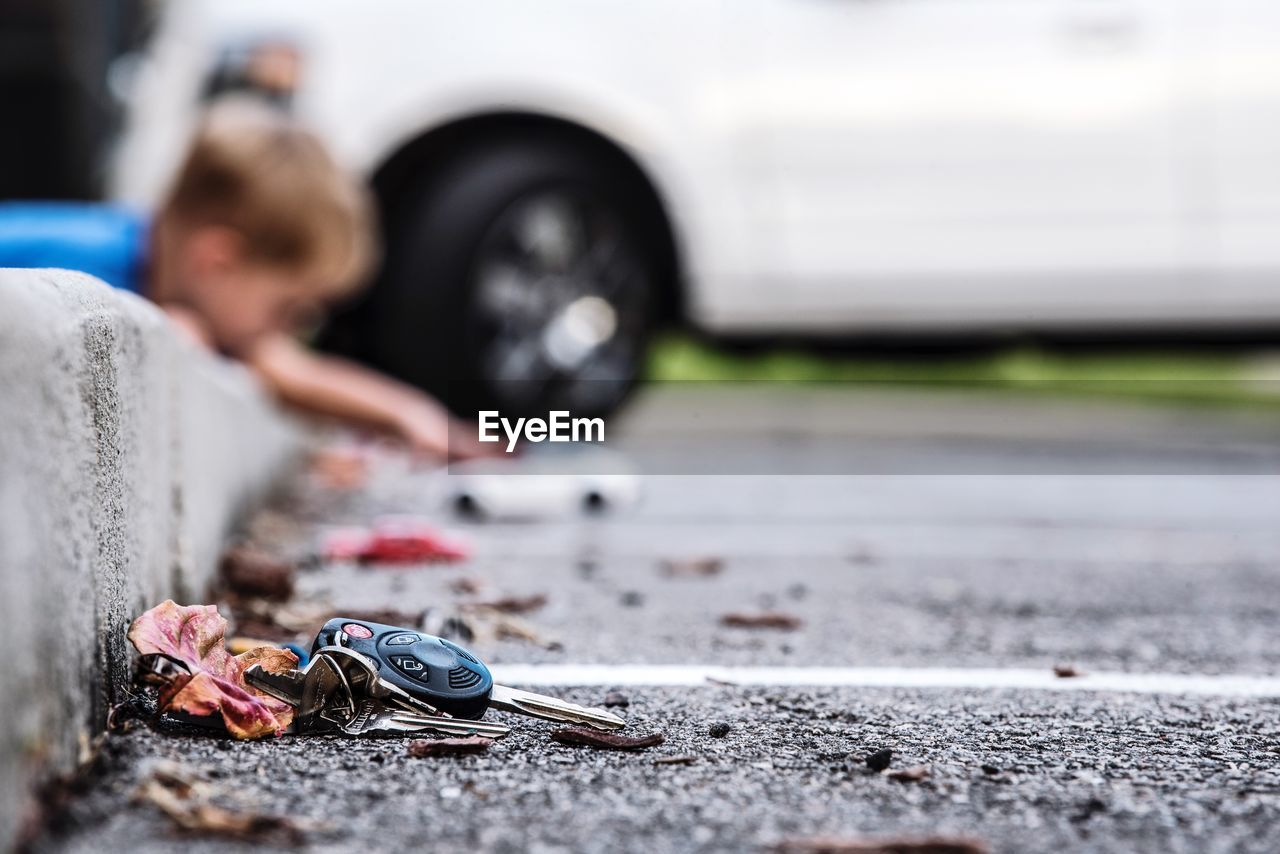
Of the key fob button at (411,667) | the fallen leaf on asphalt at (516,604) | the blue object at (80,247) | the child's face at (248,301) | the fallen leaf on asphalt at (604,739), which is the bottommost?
the fallen leaf on asphalt at (604,739)

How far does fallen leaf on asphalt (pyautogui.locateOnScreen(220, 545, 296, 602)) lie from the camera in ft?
8.22

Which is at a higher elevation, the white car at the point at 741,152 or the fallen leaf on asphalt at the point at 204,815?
the white car at the point at 741,152

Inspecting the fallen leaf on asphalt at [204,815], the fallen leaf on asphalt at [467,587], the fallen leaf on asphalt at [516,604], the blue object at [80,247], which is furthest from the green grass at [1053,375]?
the fallen leaf on asphalt at [204,815]

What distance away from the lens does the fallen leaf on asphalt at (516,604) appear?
259 cm

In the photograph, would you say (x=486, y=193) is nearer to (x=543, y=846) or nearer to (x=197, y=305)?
(x=197, y=305)

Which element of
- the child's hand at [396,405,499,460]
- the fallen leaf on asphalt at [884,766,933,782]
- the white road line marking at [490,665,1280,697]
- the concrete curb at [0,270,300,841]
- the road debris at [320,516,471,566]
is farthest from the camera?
the child's hand at [396,405,499,460]

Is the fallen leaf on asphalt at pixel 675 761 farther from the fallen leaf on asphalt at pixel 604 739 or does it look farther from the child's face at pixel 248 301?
the child's face at pixel 248 301

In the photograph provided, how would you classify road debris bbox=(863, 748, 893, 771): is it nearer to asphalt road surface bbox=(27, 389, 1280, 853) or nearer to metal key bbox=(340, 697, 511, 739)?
asphalt road surface bbox=(27, 389, 1280, 853)

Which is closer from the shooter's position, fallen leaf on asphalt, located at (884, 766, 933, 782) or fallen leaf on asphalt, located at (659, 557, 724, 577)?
fallen leaf on asphalt, located at (884, 766, 933, 782)

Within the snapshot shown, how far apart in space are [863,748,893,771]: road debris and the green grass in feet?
20.6

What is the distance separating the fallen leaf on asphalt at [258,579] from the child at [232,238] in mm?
1283

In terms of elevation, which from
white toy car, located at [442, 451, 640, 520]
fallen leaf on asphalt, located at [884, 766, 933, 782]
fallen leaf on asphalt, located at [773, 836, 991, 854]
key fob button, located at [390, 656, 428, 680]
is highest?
white toy car, located at [442, 451, 640, 520]

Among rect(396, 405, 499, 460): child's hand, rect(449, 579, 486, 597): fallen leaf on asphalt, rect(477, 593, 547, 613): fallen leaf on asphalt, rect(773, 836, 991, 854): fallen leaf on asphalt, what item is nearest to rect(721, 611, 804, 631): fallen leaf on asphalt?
rect(477, 593, 547, 613): fallen leaf on asphalt

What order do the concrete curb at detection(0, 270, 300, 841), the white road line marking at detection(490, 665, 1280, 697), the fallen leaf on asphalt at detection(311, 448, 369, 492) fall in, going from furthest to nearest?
1. the fallen leaf on asphalt at detection(311, 448, 369, 492)
2. the white road line marking at detection(490, 665, 1280, 697)
3. the concrete curb at detection(0, 270, 300, 841)
